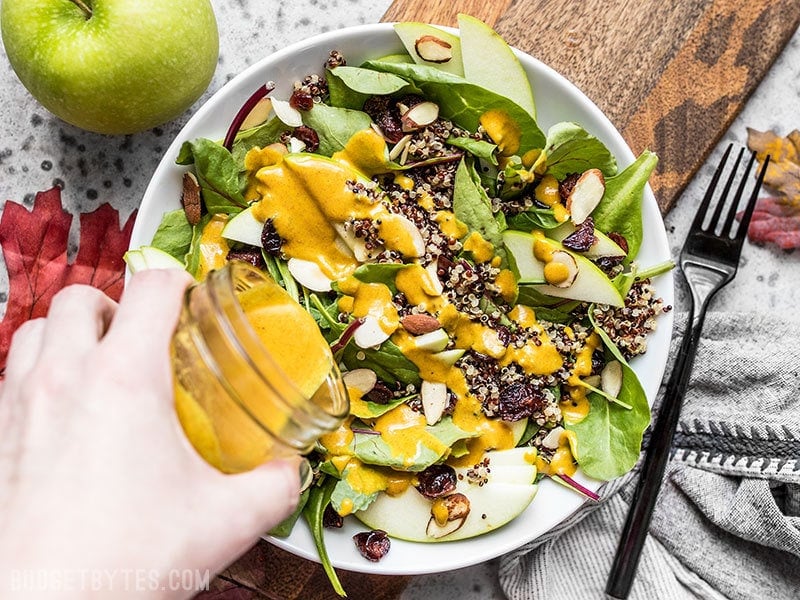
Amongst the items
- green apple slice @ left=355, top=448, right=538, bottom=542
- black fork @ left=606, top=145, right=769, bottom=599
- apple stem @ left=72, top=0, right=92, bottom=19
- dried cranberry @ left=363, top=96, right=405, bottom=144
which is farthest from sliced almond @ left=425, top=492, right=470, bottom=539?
apple stem @ left=72, top=0, right=92, bottom=19

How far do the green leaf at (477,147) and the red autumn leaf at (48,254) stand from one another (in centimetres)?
60

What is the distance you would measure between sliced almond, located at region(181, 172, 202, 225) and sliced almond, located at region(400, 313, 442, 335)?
361mm

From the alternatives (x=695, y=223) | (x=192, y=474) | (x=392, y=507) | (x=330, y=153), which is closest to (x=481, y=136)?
(x=330, y=153)

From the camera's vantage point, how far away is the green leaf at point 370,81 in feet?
4.24

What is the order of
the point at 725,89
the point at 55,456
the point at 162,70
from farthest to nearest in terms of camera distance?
the point at 725,89 < the point at 162,70 < the point at 55,456

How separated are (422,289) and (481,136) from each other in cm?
26

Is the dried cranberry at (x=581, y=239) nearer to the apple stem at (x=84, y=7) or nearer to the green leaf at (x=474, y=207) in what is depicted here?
the green leaf at (x=474, y=207)

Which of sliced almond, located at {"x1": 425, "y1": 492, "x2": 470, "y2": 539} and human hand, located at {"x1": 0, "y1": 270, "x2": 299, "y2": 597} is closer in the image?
human hand, located at {"x1": 0, "y1": 270, "x2": 299, "y2": 597}

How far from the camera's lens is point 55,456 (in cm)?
83

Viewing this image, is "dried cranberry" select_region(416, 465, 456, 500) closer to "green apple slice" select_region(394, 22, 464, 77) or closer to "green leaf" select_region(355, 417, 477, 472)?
"green leaf" select_region(355, 417, 477, 472)

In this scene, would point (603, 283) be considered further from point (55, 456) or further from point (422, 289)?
point (55, 456)

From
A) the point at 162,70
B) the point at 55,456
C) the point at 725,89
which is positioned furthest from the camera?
the point at 725,89

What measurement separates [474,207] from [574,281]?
0.62 ft

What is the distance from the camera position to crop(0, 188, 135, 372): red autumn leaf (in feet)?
4.87
